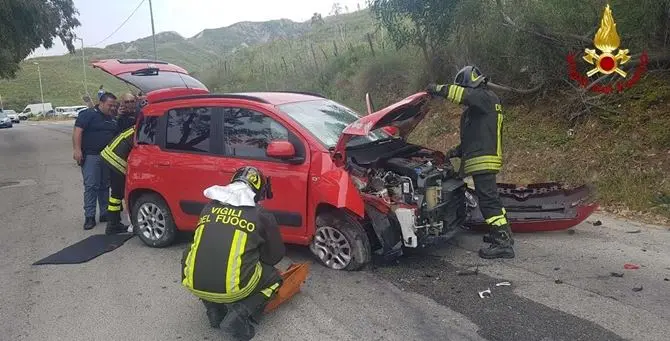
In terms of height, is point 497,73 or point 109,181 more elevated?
point 497,73

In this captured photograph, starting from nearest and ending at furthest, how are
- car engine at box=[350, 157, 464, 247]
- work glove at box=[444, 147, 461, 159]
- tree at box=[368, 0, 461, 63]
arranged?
car engine at box=[350, 157, 464, 247] < work glove at box=[444, 147, 461, 159] < tree at box=[368, 0, 461, 63]

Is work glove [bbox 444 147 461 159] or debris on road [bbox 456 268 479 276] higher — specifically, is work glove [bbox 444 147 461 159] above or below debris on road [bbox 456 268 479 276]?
above

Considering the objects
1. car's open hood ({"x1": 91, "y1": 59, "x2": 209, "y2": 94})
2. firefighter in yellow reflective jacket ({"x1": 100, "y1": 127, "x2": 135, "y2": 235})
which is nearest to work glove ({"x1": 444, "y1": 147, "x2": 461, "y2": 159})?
firefighter in yellow reflective jacket ({"x1": 100, "y1": 127, "x2": 135, "y2": 235})

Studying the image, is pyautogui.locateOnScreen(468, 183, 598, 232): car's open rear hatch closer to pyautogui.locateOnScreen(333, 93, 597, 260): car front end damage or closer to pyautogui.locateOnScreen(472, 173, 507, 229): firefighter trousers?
pyautogui.locateOnScreen(333, 93, 597, 260): car front end damage

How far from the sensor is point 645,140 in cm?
763

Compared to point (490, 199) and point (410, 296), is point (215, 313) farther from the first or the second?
point (490, 199)

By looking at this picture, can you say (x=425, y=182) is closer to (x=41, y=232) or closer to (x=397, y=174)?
(x=397, y=174)

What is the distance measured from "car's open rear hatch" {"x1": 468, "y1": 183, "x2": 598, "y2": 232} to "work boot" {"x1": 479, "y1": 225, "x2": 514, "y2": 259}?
27.4 inches

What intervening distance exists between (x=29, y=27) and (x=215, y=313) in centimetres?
1594

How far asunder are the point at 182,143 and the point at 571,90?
6430 mm

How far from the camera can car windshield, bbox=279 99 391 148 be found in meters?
5.25

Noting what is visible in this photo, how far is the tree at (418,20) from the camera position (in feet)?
34.5

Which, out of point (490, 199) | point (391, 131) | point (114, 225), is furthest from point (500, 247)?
point (114, 225)

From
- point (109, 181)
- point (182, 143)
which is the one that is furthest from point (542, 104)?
point (109, 181)
